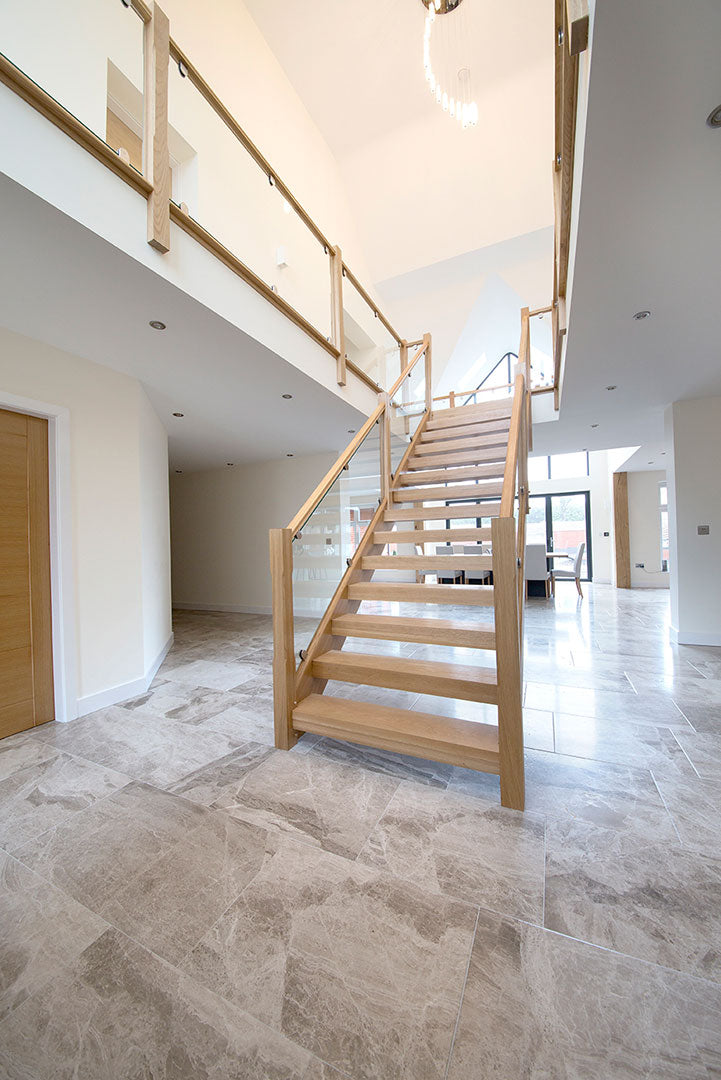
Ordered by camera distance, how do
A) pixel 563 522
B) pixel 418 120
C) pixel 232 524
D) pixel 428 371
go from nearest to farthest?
pixel 428 371 → pixel 418 120 → pixel 232 524 → pixel 563 522

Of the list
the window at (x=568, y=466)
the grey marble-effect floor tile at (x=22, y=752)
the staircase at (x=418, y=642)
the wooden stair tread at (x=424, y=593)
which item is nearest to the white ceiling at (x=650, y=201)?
the staircase at (x=418, y=642)

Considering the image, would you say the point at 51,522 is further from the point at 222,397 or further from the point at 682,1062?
the point at 682,1062

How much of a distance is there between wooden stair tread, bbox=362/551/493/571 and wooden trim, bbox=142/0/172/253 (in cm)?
233

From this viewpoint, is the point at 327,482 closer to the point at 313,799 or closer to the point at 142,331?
the point at 142,331

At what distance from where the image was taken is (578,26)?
53.0 inches

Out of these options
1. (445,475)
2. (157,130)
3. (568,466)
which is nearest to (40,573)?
(157,130)

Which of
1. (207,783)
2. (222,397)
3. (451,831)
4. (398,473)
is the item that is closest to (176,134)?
(222,397)

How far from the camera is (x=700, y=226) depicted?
1.96 meters

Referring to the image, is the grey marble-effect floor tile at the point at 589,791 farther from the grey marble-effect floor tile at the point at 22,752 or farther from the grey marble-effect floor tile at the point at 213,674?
the grey marble-effect floor tile at the point at 22,752

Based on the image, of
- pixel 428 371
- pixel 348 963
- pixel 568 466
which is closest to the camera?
pixel 348 963

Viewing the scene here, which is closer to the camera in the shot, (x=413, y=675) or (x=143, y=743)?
(x=413, y=675)

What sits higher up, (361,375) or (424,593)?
(361,375)

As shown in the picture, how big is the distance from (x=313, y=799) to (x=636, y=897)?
1256 mm

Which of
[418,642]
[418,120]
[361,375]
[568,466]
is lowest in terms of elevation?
[418,642]
